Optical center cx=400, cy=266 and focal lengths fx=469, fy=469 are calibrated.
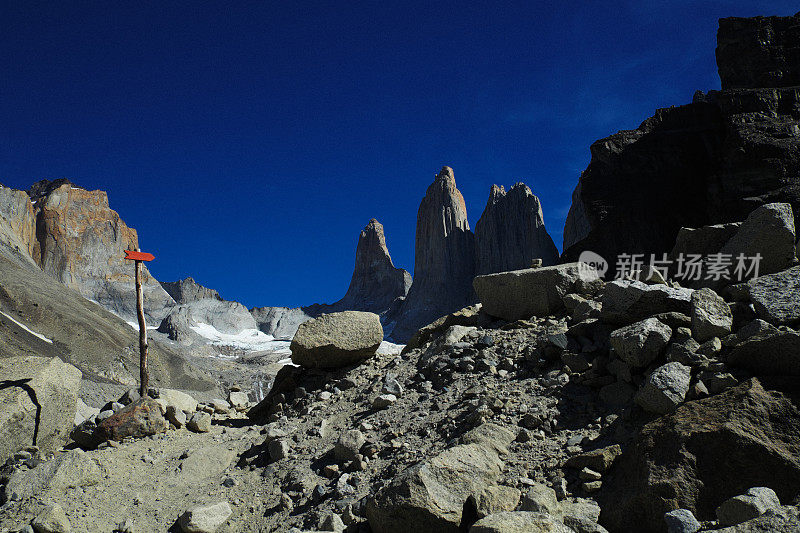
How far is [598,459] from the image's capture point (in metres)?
3.86

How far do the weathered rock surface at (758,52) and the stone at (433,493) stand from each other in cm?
1879

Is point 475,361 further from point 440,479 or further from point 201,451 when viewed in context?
point 201,451

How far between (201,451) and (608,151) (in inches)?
636

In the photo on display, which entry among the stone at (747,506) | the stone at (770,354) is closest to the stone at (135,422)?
the stone at (747,506)

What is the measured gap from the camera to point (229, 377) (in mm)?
60656

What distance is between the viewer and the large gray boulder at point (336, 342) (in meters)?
8.16

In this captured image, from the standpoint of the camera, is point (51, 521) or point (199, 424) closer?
point (51, 521)

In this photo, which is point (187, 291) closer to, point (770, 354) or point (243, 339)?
point (243, 339)

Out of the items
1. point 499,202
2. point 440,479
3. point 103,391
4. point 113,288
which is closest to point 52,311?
point 103,391

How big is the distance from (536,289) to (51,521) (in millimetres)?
6890

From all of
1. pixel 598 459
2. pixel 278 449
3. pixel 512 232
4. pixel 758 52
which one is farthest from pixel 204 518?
pixel 512 232

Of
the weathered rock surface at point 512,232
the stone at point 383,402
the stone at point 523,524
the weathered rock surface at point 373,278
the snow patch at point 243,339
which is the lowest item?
the stone at point 523,524

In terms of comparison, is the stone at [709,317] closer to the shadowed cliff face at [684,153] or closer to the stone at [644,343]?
the stone at [644,343]

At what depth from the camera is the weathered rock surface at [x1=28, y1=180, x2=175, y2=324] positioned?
103625 millimetres
